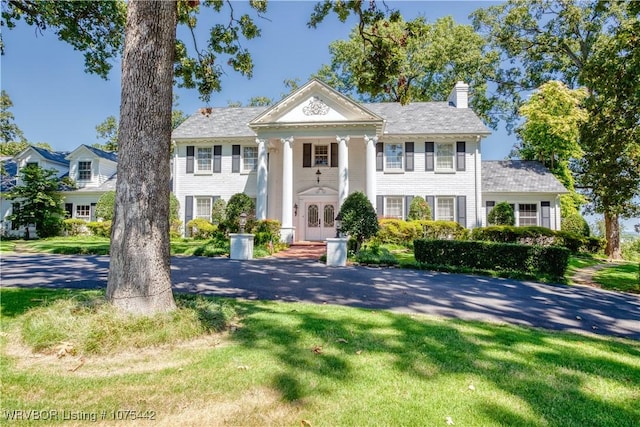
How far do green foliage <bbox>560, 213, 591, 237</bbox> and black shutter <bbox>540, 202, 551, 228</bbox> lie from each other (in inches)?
45.6

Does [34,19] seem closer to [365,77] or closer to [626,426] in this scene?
[365,77]

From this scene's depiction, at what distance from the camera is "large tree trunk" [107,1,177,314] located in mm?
4020

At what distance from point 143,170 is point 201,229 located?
1559 centimetres

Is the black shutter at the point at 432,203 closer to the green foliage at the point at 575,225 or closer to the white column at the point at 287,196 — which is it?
the green foliage at the point at 575,225

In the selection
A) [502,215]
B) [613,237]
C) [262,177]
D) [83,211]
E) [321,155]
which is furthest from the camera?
[83,211]

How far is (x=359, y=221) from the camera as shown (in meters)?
13.0

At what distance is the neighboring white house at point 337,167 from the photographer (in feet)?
58.9

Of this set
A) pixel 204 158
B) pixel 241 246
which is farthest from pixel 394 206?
pixel 204 158

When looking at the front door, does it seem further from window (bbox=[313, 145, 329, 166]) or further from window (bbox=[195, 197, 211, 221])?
window (bbox=[195, 197, 211, 221])

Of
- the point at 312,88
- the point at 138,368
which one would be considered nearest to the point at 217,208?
the point at 312,88

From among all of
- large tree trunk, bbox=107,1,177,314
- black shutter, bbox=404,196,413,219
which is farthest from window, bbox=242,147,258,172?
large tree trunk, bbox=107,1,177,314

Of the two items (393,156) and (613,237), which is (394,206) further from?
(613,237)

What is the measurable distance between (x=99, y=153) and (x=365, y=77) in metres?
21.7

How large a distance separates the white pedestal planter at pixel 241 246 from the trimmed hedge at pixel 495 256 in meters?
5.93
